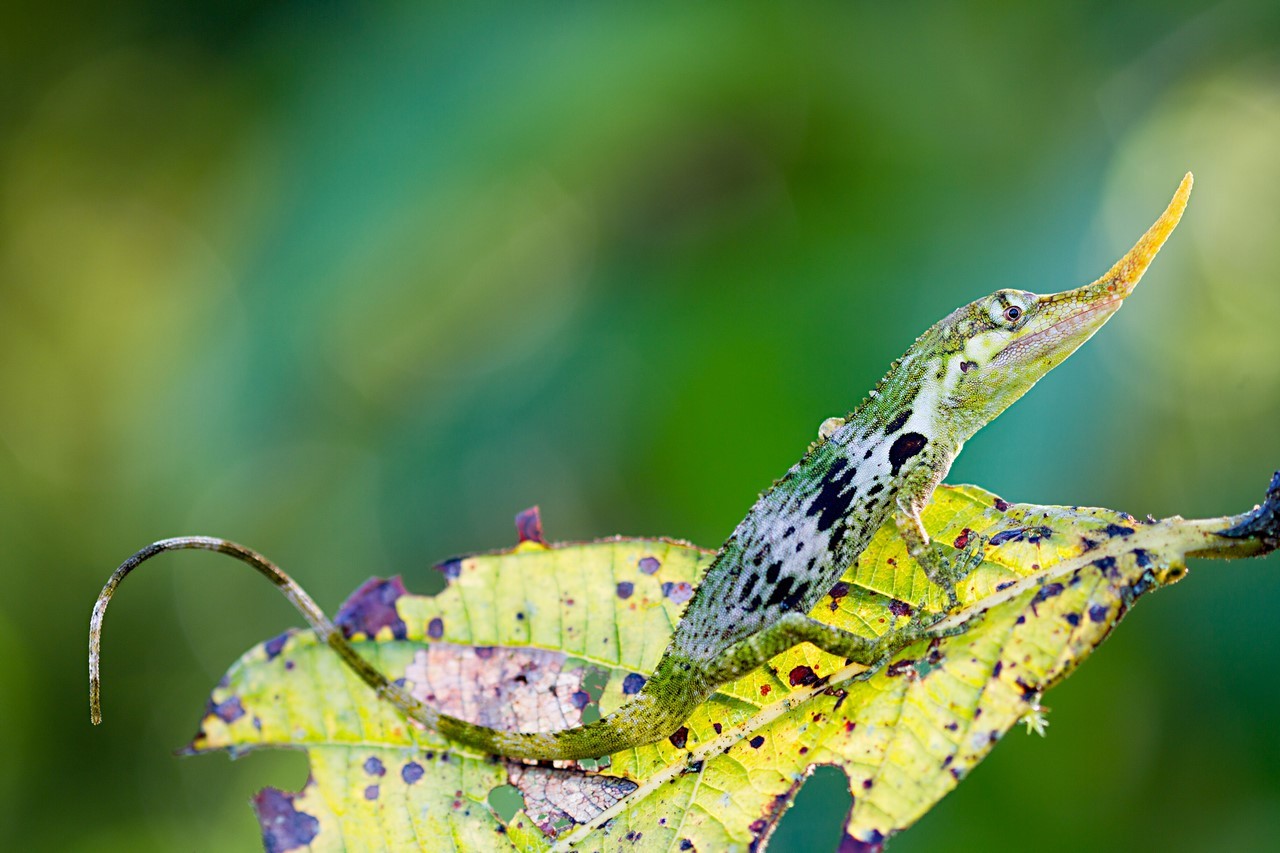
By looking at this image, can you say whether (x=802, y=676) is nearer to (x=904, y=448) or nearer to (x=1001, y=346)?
(x=904, y=448)

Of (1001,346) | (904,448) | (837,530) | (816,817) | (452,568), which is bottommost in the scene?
(816,817)

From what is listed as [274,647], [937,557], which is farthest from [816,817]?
[274,647]

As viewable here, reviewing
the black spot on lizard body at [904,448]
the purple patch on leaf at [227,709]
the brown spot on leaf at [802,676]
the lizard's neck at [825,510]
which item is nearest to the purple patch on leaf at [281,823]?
the purple patch on leaf at [227,709]

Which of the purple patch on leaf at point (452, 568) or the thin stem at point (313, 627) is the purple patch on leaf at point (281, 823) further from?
the purple patch on leaf at point (452, 568)

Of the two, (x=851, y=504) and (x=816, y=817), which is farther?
(x=816, y=817)

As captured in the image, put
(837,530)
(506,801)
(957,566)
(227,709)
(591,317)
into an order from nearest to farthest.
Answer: (957,566) → (506,801) → (227,709) → (837,530) → (591,317)

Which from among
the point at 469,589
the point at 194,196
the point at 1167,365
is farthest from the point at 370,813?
the point at 194,196

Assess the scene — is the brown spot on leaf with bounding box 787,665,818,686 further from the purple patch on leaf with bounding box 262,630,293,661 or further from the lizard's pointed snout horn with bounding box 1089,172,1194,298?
the lizard's pointed snout horn with bounding box 1089,172,1194,298
